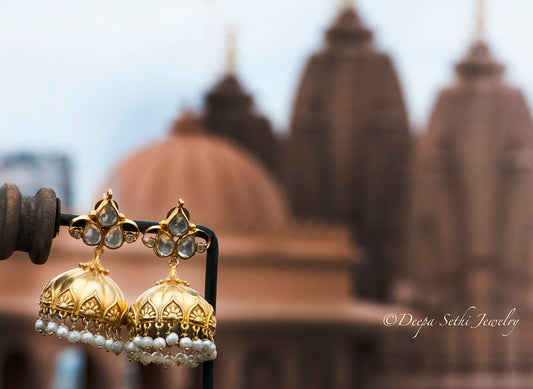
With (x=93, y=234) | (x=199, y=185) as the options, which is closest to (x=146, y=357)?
(x=93, y=234)

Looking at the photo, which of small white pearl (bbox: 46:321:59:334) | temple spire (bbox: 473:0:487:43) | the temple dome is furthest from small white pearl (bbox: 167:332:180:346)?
temple spire (bbox: 473:0:487:43)

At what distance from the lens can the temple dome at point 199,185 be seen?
17.4 m

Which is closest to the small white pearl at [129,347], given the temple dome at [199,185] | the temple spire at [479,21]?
the temple dome at [199,185]

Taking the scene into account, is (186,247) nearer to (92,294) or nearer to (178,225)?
(178,225)

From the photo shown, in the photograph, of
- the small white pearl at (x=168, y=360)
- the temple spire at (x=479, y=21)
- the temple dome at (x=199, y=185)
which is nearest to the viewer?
the small white pearl at (x=168, y=360)

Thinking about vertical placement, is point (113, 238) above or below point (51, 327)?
above

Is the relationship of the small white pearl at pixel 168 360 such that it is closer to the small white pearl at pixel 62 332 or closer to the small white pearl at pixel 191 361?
the small white pearl at pixel 191 361

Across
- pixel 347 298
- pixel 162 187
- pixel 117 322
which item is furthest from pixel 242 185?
pixel 117 322

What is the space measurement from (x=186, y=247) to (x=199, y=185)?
15610 mm

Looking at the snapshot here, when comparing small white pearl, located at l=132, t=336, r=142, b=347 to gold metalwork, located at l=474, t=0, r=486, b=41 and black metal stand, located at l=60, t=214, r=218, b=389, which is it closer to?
black metal stand, located at l=60, t=214, r=218, b=389

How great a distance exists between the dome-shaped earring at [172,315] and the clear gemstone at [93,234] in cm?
9

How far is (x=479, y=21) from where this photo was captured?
21891 mm

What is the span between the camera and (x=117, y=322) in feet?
7.46

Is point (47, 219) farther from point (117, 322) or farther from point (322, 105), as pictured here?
point (322, 105)
